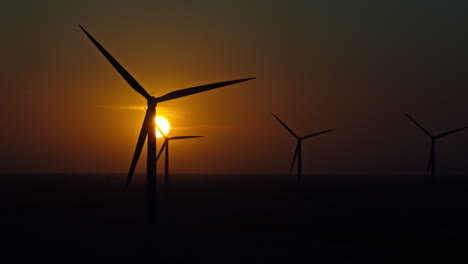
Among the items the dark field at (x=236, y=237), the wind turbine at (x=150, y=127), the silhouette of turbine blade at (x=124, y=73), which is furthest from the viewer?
the silhouette of turbine blade at (x=124, y=73)

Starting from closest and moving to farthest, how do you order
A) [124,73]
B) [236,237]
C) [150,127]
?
[150,127] → [124,73] → [236,237]

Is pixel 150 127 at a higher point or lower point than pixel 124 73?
lower

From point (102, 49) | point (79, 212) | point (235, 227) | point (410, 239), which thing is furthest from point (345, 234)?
point (79, 212)

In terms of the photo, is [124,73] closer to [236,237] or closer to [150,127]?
[150,127]

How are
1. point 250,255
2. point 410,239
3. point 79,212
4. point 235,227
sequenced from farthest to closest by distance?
point 79,212, point 235,227, point 410,239, point 250,255

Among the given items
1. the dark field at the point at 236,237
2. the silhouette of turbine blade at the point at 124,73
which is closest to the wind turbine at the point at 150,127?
the silhouette of turbine blade at the point at 124,73

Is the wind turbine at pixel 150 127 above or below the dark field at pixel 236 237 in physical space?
above

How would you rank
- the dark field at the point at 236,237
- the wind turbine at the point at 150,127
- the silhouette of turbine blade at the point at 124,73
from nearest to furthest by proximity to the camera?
the dark field at the point at 236,237
the wind turbine at the point at 150,127
the silhouette of turbine blade at the point at 124,73

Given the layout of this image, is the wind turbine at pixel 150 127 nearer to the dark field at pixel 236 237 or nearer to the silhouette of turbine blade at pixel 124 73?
the silhouette of turbine blade at pixel 124 73

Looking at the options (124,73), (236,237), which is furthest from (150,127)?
(236,237)

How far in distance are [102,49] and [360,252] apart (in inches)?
772

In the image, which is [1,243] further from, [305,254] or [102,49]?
[305,254]

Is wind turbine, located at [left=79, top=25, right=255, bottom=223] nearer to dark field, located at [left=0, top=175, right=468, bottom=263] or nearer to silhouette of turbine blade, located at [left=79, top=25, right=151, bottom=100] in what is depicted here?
silhouette of turbine blade, located at [left=79, top=25, right=151, bottom=100]

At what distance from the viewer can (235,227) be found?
57781 mm
